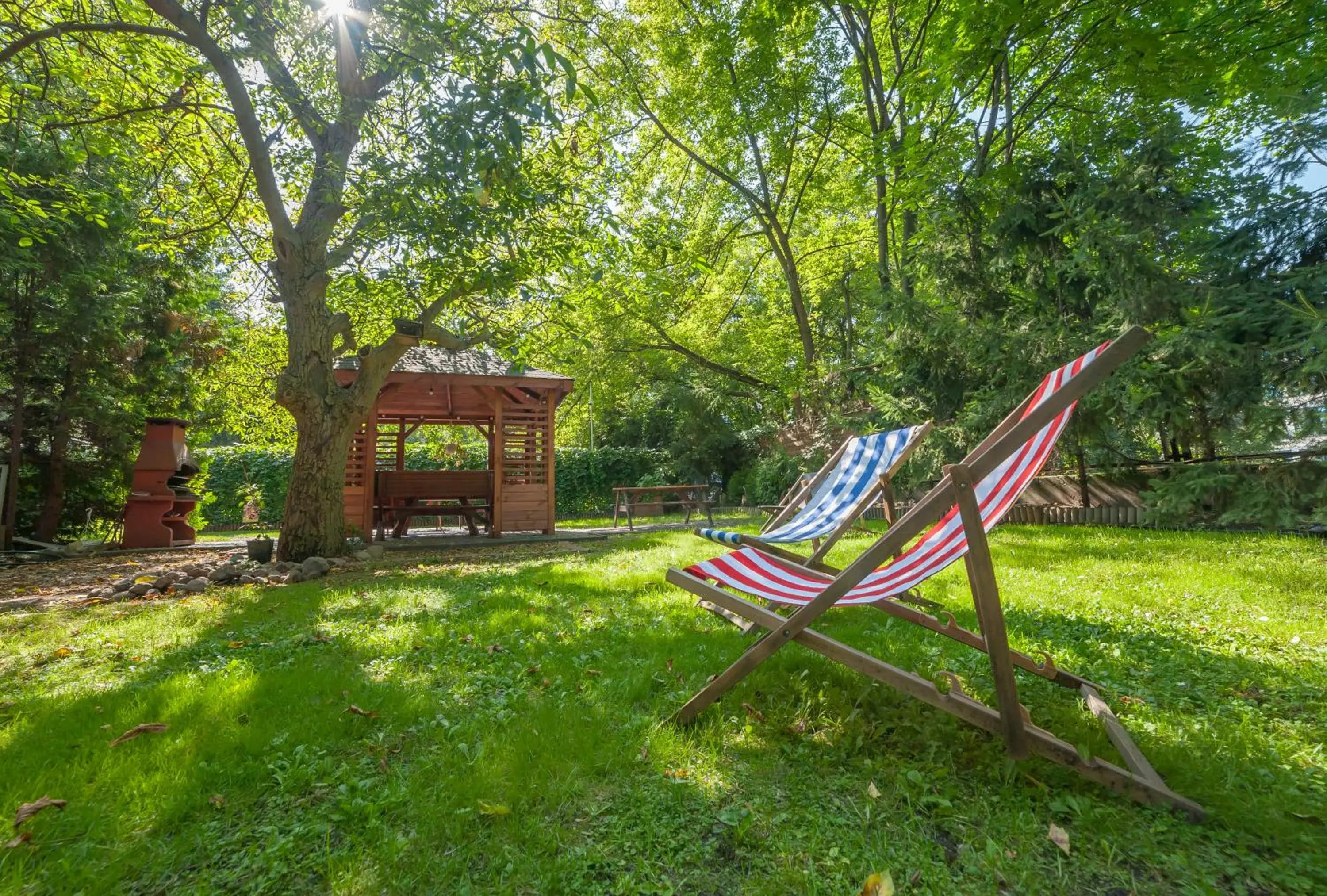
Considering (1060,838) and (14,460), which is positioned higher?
(14,460)

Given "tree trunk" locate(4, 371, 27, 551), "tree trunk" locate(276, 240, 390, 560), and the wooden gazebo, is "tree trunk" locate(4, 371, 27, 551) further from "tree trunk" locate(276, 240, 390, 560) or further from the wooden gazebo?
"tree trunk" locate(276, 240, 390, 560)

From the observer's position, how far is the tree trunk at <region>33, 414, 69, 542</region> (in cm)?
833

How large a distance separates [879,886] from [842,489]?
9.87ft

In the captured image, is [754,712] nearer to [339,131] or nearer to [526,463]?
[339,131]

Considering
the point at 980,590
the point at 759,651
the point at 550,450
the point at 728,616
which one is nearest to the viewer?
the point at 980,590

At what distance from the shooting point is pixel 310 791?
5.83 feet

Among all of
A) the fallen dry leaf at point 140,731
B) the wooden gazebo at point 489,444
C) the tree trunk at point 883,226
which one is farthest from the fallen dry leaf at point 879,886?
the tree trunk at point 883,226

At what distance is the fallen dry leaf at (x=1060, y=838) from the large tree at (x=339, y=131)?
414 centimetres

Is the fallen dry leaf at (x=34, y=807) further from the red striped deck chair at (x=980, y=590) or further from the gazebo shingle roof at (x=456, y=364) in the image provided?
the gazebo shingle roof at (x=456, y=364)

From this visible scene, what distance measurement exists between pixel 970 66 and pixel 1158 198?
10.5 feet

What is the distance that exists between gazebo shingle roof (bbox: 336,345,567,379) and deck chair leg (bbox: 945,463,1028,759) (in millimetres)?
7699

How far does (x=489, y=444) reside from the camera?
11.4 m

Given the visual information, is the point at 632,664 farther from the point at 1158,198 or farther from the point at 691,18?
the point at 691,18

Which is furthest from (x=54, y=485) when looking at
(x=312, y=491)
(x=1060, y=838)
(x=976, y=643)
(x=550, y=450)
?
(x=1060, y=838)
